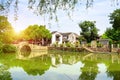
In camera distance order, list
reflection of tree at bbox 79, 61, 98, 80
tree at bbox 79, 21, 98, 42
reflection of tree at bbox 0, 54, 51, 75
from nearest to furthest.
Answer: reflection of tree at bbox 79, 61, 98, 80, reflection of tree at bbox 0, 54, 51, 75, tree at bbox 79, 21, 98, 42

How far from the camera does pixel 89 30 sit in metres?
58.0

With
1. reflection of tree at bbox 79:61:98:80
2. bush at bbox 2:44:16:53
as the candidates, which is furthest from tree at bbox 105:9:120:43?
reflection of tree at bbox 79:61:98:80

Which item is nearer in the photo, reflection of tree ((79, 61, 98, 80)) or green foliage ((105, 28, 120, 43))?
reflection of tree ((79, 61, 98, 80))

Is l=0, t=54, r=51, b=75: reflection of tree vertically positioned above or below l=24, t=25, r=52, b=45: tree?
below

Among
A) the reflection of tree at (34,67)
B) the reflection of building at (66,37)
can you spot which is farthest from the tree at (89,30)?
the reflection of tree at (34,67)

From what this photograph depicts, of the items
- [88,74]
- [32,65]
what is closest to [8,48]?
[32,65]

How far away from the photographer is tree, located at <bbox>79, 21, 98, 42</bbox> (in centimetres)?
5800

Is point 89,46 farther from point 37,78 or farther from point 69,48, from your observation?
point 37,78

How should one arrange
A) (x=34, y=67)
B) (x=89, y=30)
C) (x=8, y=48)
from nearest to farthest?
(x=34, y=67)
(x=8, y=48)
(x=89, y=30)

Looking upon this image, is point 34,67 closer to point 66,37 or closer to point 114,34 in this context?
point 114,34

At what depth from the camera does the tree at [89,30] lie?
190 feet

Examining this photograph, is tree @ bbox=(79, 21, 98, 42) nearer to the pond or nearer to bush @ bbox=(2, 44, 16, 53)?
bush @ bbox=(2, 44, 16, 53)

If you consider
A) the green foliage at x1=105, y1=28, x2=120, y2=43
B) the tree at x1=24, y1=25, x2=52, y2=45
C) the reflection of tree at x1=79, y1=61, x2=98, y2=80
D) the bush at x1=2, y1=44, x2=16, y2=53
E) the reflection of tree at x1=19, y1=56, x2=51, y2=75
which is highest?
the tree at x1=24, y1=25, x2=52, y2=45

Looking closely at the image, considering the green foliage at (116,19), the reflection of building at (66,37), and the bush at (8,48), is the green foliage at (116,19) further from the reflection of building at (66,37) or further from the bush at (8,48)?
the reflection of building at (66,37)
